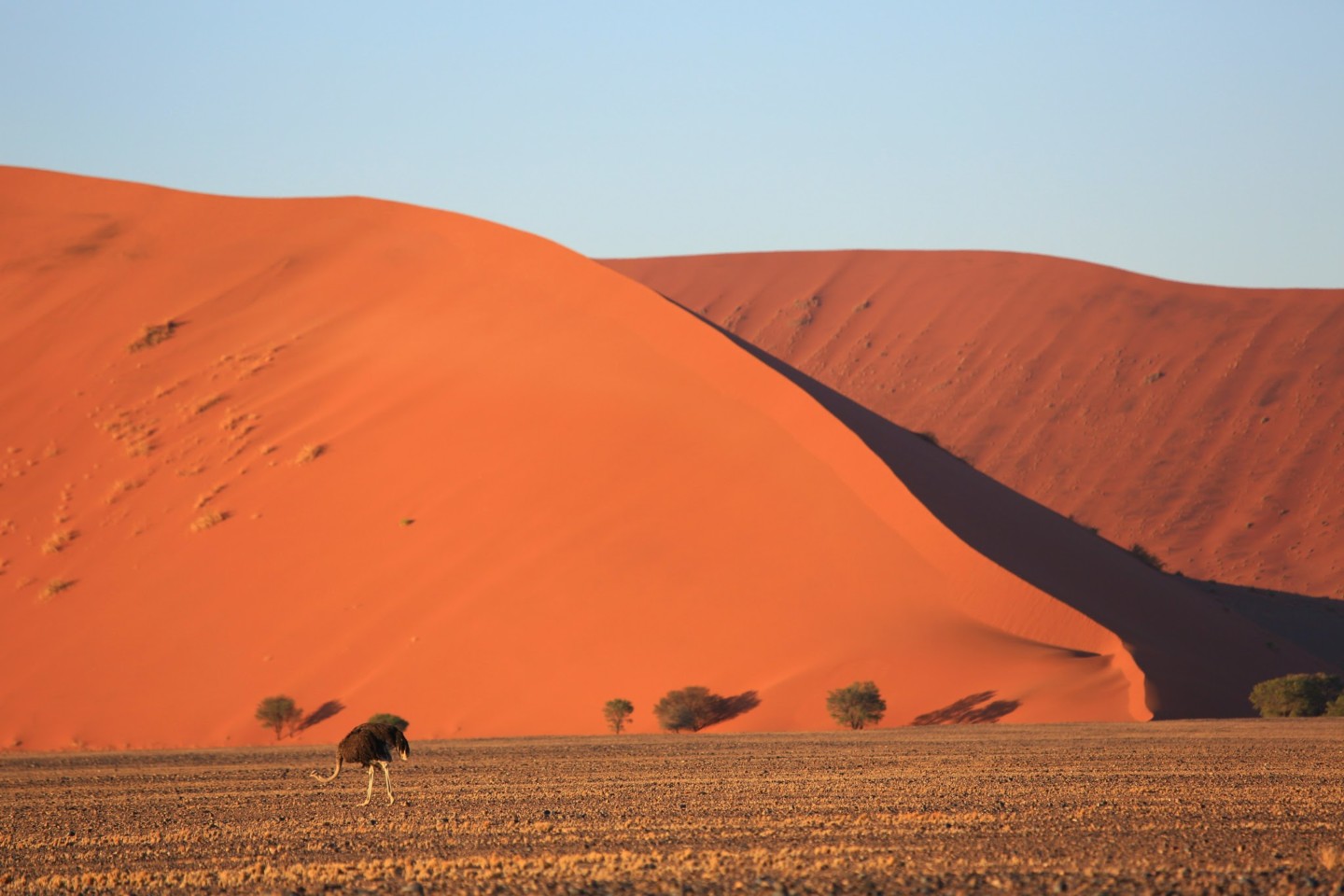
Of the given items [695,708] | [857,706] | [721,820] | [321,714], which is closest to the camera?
[721,820]

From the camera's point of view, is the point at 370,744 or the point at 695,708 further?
the point at 695,708

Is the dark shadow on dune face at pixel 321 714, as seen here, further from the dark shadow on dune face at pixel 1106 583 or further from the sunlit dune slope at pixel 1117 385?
the sunlit dune slope at pixel 1117 385

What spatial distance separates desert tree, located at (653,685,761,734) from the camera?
25734 mm

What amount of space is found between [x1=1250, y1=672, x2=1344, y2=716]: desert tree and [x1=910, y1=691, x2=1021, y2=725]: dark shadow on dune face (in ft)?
19.4

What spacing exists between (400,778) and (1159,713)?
1384 centimetres

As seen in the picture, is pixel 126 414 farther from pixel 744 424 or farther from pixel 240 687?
pixel 744 424

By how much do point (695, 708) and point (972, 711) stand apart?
14.5 ft

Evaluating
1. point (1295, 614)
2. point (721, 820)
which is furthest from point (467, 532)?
point (1295, 614)

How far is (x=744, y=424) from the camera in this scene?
3250cm

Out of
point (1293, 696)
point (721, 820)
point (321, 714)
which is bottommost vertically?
point (721, 820)

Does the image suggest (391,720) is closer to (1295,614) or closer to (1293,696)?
(1293,696)

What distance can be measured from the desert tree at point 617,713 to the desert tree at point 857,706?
3283 mm

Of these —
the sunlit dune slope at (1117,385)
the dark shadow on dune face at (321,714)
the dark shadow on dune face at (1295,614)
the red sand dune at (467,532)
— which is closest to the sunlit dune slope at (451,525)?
the red sand dune at (467,532)

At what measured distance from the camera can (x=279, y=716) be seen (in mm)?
26969
